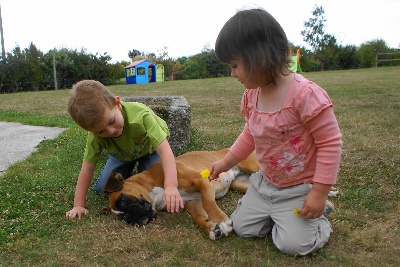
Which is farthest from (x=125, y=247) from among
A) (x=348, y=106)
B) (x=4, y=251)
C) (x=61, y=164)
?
(x=348, y=106)

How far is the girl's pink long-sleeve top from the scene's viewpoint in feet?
9.57

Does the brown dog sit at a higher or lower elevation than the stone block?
lower

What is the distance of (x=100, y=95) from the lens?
3.82 m

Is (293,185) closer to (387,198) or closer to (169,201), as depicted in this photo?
(169,201)

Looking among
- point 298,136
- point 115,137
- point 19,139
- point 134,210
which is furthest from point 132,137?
point 19,139

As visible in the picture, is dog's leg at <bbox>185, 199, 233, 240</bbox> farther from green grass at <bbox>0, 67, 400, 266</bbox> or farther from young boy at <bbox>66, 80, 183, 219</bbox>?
young boy at <bbox>66, 80, 183, 219</bbox>

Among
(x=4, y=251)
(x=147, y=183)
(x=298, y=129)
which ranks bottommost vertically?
(x=4, y=251)

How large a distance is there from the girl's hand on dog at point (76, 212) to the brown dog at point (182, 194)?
0.26 metres

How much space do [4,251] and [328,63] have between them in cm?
4555

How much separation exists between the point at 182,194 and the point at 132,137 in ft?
2.53

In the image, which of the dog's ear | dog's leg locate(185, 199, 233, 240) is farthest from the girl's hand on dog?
dog's leg locate(185, 199, 233, 240)

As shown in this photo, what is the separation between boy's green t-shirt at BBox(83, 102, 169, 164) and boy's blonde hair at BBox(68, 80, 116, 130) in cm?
43

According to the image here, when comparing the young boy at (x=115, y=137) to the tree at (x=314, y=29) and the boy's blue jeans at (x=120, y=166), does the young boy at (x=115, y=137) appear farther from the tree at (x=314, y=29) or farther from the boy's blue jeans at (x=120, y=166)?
the tree at (x=314, y=29)

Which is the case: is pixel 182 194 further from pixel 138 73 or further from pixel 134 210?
pixel 138 73
